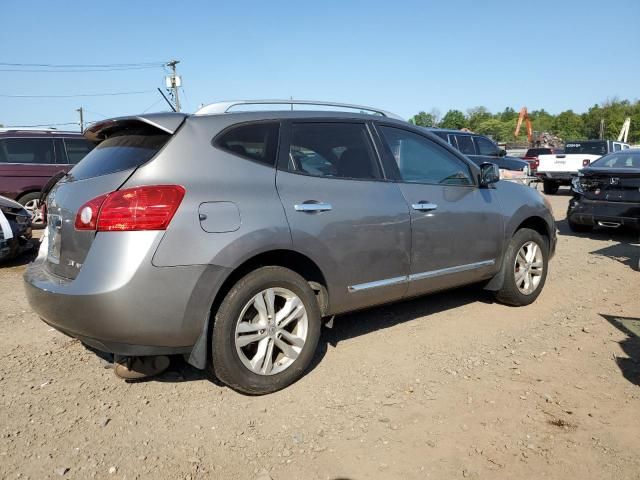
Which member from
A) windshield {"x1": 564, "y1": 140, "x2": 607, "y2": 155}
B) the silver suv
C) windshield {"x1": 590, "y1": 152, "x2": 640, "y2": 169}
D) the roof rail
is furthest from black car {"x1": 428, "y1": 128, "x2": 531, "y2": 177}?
the silver suv

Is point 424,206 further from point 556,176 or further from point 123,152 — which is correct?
point 556,176

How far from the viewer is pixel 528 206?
16.4ft

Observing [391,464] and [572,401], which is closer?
[391,464]

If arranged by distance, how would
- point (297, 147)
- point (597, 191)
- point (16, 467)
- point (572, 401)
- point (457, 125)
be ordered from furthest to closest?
point (457, 125)
point (597, 191)
point (297, 147)
point (572, 401)
point (16, 467)

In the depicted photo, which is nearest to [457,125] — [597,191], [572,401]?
[597,191]

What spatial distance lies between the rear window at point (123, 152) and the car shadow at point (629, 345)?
3370 mm

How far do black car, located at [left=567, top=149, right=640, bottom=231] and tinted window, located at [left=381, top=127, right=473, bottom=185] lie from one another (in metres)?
4.95

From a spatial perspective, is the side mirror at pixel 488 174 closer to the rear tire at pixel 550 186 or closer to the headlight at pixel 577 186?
the headlight at pixel 577 186

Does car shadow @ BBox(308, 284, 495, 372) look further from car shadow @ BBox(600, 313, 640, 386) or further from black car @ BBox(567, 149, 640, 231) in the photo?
black car @ BBox(567, 149, 640, 231)

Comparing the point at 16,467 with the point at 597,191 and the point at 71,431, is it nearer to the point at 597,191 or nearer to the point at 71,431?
the point at 71,431

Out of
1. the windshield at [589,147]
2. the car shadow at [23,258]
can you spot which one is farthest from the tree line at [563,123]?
the car shadow at [23,258]

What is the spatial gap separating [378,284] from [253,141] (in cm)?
133

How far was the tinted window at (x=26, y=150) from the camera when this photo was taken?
10.3 metres

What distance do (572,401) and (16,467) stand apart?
10.0 feet
